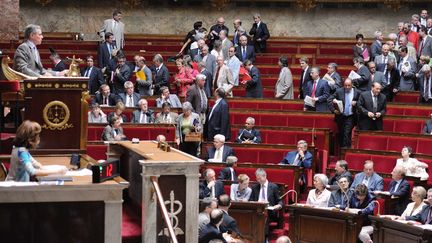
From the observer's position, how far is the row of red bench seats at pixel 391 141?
10055 millimetres

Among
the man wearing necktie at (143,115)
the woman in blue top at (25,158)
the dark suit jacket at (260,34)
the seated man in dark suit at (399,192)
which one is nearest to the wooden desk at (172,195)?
the woman in blue top at (25,158)

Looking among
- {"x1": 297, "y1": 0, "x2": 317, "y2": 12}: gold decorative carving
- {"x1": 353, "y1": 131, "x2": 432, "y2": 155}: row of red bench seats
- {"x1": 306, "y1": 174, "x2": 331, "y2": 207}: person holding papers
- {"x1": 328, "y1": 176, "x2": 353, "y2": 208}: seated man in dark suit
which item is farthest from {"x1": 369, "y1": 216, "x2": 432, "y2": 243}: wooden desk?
{"x1": 297, "y1": 0, "x2": 317, "y2": 12}: gold decorative carving

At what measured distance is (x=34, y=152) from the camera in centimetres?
664

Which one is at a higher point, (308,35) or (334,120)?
(308,35)

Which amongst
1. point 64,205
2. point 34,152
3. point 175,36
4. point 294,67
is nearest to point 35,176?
point 64,205

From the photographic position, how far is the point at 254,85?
1217cm

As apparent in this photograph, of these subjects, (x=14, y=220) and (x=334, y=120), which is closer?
(x=14, y=220)

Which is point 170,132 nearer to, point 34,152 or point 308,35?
point 34,152

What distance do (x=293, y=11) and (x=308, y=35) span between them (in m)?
0.50

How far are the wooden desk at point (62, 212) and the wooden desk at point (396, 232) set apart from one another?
10.9ft

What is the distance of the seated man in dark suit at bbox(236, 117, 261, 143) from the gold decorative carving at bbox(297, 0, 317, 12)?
635 centimetres

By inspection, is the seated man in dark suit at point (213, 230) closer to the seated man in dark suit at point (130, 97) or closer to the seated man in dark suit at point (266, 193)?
the seated man in dark suit at point (266, 193)

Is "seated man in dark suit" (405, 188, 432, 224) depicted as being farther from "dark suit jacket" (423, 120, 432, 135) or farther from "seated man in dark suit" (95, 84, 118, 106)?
"seated man in dark suit" (95, 84, 118, 106)

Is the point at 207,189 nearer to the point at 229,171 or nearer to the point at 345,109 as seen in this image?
the point at 229,171
